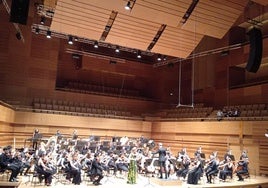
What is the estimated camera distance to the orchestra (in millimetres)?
7238

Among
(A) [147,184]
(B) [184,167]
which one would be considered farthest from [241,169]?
(A) [147,184]

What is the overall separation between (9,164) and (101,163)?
2419 millimetres

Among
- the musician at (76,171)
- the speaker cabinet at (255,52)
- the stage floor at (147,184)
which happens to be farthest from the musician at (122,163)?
the speaker cabinet at (255,52)

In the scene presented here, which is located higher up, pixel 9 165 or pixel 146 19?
pixel 146 19

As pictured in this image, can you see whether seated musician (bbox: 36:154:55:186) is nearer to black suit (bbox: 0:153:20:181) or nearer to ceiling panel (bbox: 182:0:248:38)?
black suit (bbox: 0:153:20:181)

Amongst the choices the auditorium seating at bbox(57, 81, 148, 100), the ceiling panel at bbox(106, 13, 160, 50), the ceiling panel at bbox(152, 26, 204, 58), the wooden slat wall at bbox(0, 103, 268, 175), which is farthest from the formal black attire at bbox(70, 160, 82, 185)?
the auditorium seating at bbox(57, 81, 148, 100)

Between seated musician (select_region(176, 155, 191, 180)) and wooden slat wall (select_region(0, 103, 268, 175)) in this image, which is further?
wooden slat wall (select_region(0, 103, 268, 175))

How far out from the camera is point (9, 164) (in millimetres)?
7078

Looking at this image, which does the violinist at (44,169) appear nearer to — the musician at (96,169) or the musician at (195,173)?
the musician at (96,169)

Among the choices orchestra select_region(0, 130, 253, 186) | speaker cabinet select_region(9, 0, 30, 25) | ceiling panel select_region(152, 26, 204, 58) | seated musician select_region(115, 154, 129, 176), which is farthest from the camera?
ceiling panel select_region(152, 26, 204, 58)

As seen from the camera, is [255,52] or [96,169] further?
[255,52]

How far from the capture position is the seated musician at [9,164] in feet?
23.0

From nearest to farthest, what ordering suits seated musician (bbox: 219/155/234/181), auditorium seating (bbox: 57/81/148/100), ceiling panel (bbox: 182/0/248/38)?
seated musician (bbox: 219/155/234/181)
ceiling panel (bbox: 182/0/248/38)
auditorium seating (bbox: 57/81/148/100)

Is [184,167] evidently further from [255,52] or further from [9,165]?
[9,165]
